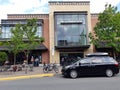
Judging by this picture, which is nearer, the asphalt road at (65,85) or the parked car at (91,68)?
the asphalt road at (65,85)

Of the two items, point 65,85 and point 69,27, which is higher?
point 69,27

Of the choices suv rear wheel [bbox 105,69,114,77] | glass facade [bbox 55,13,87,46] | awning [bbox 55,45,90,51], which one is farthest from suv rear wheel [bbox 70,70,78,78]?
glass facade [bbox 55,13,87,46]

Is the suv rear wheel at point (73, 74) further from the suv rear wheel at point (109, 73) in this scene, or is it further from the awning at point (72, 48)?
the awning at point (72, 48)

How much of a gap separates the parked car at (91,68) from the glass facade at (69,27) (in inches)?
859

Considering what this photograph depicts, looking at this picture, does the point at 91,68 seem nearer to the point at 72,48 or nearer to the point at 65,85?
the point at 65,85

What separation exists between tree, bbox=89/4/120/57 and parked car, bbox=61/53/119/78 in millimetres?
12745

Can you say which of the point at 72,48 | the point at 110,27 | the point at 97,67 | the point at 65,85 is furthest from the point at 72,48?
the point at 65,85

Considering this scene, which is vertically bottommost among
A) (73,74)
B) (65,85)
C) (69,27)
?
(65,85)

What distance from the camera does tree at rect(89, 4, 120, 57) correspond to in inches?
1424

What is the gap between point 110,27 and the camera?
3678 centimetres

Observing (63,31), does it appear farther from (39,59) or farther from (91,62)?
(91,62)

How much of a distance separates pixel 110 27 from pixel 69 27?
1030 cm

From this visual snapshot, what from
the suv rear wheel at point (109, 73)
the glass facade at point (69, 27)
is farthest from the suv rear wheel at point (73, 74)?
the glass facade at point (69, 27)

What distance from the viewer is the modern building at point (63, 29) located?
45.4 meters
